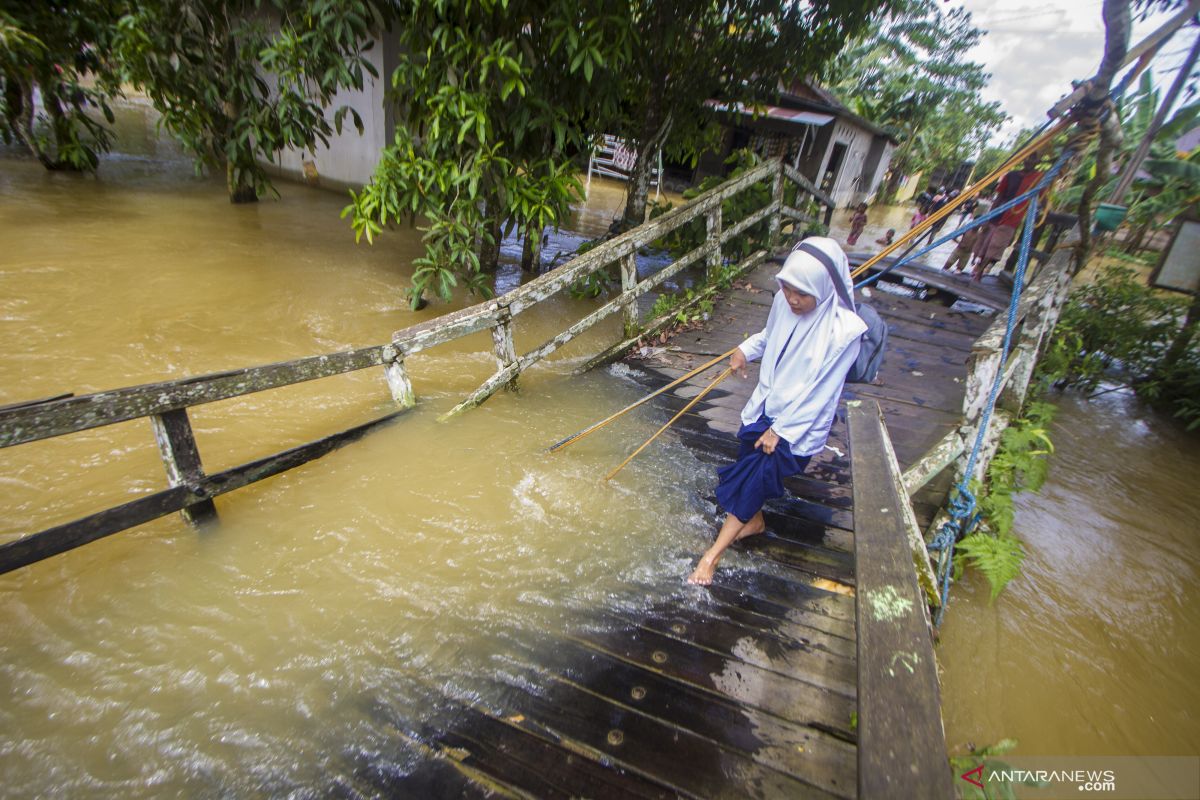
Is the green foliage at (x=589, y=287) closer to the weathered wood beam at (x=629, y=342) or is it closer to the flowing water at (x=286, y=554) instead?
the weathered wood beam at (x=629, y=342)

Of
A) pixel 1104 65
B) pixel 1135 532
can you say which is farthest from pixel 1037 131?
pixel 1135 532

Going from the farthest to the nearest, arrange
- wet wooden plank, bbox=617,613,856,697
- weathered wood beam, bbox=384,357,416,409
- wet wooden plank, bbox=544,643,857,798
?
weathered wood beam, bbox=384,357,416,409 → wet wooden plank, bbox=617,613,856,697 → wet wooden plank, bbox=544,643,857,798

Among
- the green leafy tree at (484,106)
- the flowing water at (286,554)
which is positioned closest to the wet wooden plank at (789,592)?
the flowing water at (286,554)

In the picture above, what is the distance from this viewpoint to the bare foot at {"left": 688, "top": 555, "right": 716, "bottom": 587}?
274 cm

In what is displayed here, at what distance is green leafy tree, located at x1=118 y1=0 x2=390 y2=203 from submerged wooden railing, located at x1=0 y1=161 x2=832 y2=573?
339 cm

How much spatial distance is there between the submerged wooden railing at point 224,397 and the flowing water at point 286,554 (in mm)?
238

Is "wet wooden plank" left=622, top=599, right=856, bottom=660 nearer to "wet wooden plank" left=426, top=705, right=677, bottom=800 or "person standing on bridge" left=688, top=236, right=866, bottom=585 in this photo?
"person standing on bridge" left=688, top=236, right=866, bottom=585

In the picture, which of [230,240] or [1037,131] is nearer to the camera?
[1037,131]


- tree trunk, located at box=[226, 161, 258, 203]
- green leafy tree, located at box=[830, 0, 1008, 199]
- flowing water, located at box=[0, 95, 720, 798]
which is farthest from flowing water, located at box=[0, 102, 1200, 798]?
green leafy tree, located at box=[830, 0, 1008, 199]

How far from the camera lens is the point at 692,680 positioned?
2.21 m

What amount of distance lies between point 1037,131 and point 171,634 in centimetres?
554

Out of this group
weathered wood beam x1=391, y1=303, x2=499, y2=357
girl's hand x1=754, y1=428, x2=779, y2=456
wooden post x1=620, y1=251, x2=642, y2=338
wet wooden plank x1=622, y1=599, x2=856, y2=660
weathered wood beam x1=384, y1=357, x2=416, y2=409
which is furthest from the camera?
wooden post x1=620, y1=251, x2=642, y2=338

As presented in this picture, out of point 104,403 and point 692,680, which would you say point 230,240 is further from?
point 692,680

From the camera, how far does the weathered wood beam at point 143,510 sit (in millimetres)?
2064
